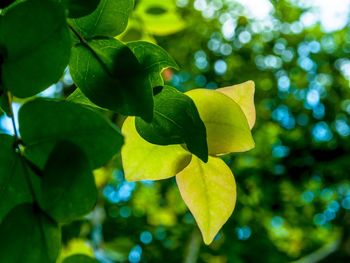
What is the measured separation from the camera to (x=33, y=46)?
0.29 metres

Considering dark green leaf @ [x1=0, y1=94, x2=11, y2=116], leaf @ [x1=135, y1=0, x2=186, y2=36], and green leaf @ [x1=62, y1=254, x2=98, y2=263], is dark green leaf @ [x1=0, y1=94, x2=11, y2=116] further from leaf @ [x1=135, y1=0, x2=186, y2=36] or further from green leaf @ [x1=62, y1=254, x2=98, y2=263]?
leaf @ [x1=135, y1=0, x2=186, y2=36]

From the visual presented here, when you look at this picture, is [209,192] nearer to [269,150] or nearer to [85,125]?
[85,125]

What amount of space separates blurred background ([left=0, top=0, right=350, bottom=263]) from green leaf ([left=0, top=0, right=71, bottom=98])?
242cm

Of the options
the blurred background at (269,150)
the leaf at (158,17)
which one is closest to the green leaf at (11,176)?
the leaf at (158,17)

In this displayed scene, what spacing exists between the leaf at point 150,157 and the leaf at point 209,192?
0.05 feet

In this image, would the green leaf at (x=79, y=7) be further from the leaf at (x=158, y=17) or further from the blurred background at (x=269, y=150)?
the blurred background at (x=269, y=150)

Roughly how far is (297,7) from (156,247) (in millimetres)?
3308

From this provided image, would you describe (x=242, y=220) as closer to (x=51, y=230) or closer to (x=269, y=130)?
(x=269, y=130)

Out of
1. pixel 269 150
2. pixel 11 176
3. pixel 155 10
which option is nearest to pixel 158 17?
pixel 155 10

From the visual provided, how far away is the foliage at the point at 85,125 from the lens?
11.4 inches

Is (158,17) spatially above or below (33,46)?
below

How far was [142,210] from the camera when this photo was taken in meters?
3.88

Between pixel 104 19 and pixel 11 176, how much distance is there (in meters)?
0.11

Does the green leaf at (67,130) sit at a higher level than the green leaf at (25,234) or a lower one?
higher
